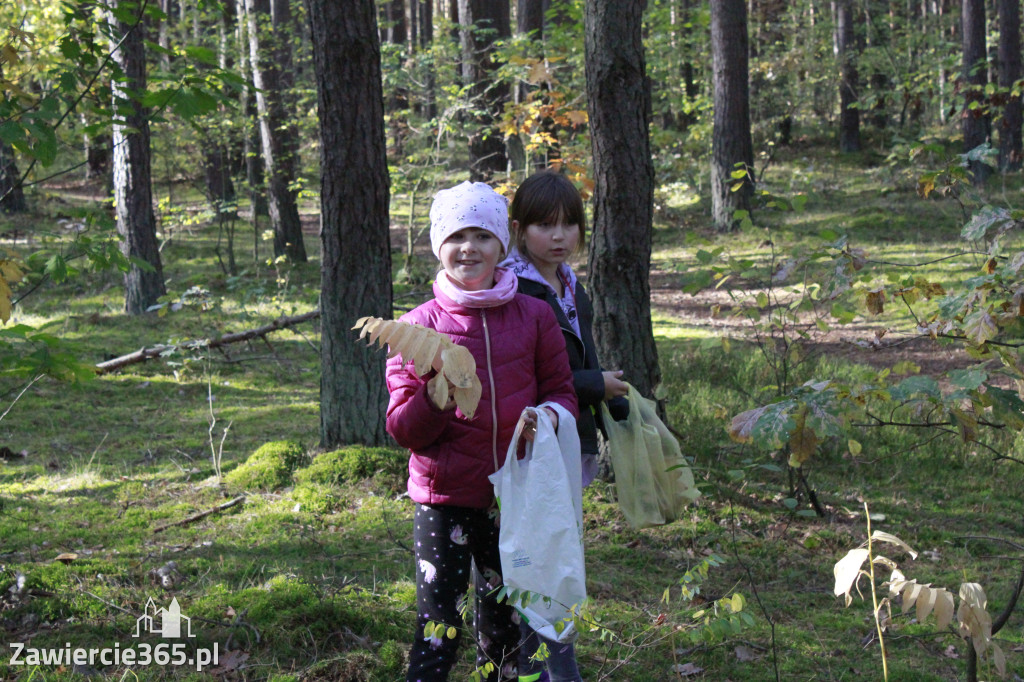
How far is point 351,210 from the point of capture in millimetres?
5074

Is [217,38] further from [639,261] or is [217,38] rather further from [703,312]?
[639,261]

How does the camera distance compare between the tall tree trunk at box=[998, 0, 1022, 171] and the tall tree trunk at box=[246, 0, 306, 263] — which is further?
the tall tree trunk at box=[998, 0, 1022, 171]

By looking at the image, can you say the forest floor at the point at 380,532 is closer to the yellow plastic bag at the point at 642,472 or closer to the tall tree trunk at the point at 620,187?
the yellow plastic bag at the point at 642,472

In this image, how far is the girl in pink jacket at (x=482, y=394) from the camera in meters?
2.53

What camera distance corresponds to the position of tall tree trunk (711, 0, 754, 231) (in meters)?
13.8

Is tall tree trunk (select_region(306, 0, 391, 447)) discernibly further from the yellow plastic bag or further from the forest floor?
the yellow plastic bag

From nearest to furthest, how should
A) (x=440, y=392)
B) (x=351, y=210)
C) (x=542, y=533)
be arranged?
(x=440, y=392) < (x=542, y=533) < (x=351, y=210)

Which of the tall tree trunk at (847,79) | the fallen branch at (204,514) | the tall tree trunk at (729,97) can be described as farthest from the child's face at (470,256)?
the tall tree trunk at (847,79)

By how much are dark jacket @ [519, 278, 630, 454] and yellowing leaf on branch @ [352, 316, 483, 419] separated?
1.01 m

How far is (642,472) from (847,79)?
2148cm

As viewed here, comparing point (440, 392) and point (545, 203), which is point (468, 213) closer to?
point (545, 203)

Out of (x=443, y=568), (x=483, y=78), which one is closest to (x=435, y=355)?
(x=443, y=568)

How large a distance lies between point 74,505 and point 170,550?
3.54ft

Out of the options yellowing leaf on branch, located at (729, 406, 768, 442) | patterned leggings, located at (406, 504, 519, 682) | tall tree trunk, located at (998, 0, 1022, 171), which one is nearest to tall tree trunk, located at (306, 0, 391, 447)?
patterned leggings, located at (406, 504, 519, 682)
